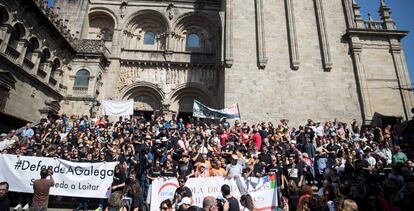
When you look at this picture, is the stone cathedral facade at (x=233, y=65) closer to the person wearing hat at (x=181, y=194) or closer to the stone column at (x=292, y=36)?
the stone column at (x=292, y=36)

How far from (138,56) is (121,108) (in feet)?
33.7

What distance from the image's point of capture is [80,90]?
22.9 m

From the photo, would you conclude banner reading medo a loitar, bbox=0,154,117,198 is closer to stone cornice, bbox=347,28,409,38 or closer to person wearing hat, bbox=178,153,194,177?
person wearing hat, bbox=178,153,194,177

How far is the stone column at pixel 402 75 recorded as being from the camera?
19.8 meters

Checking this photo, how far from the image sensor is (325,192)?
22.9ft

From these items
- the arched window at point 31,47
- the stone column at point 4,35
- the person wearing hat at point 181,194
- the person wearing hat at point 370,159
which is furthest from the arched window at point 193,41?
the person wearing hat at point 181,194

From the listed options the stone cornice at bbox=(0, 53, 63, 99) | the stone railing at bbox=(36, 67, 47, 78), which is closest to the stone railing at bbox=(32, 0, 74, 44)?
the stone railing at bbox=(36, 67, 47, 78)

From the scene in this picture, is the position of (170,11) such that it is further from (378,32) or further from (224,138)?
(378,32)

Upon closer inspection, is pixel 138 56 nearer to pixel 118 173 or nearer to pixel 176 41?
pixel 176 41

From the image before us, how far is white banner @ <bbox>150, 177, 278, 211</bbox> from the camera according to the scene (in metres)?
8.65

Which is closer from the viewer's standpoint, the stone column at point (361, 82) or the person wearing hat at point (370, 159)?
the person wearing hat at point (370, 159)

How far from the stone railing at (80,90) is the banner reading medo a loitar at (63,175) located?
1362 cm

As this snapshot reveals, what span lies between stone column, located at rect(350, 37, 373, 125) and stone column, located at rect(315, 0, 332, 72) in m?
2.01

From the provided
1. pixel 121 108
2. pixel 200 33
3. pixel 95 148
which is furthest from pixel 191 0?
pixel 95 148
